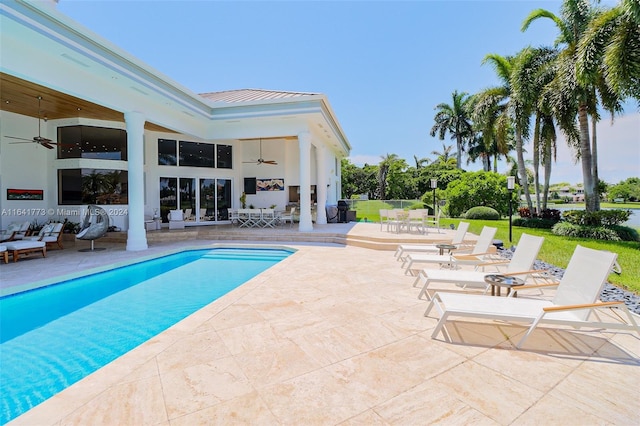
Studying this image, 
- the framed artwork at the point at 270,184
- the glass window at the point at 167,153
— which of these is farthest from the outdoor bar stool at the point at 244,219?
the glass window at the point at 167,153

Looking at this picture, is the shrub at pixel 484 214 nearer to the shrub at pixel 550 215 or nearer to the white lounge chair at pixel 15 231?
the shrub at pixel 550 215

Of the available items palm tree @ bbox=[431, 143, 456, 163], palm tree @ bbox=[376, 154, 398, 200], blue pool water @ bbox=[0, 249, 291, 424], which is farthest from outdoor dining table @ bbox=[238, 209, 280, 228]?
palm tree @ bbox=[431, 143, 456, 163]

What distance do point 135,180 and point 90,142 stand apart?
4036mm

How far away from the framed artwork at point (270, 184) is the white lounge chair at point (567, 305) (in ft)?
39.8

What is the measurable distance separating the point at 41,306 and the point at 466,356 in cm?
620

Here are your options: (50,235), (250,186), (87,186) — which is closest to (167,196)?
(87,186)

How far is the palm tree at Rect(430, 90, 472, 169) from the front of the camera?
3262 cm

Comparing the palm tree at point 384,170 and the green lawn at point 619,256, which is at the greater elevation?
the palm tree at point 384,170

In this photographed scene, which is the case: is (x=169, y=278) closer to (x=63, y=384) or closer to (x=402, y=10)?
(x=63, y=384)

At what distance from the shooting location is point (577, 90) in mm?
10938

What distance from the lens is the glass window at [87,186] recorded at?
10.8 meters

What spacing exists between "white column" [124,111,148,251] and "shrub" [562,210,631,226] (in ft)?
51.3

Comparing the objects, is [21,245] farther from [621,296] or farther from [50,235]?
[621,296]

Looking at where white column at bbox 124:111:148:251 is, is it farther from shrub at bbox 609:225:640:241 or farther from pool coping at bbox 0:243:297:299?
shrub at bbox 609:225:640:241
